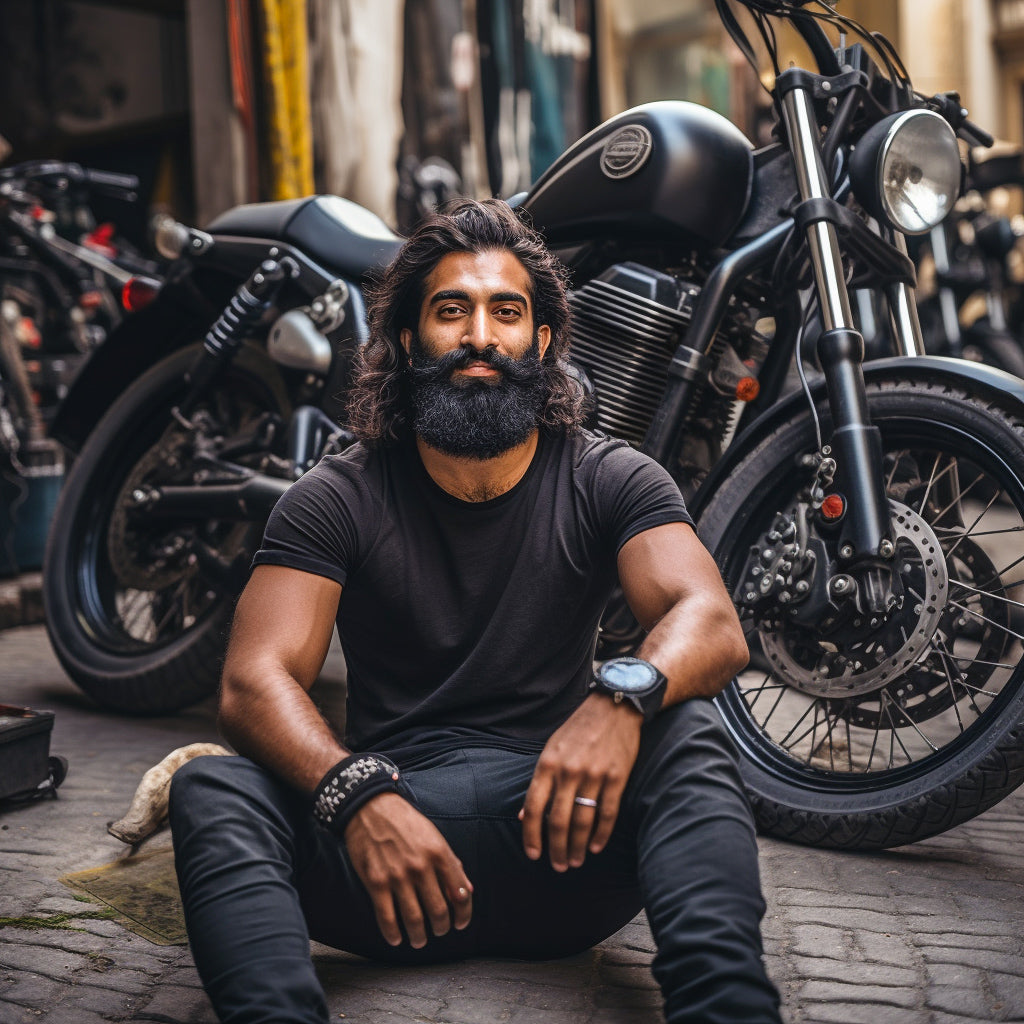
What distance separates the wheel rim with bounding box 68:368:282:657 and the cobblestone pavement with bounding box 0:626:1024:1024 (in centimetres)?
119

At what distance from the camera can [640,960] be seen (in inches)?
90.8

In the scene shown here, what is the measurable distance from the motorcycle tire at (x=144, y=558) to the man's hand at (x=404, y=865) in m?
1.97

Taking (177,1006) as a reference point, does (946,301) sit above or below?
above

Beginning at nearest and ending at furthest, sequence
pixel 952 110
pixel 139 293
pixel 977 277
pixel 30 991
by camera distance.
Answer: pixel 30 991
pixel 952 110
pixel 139 293
pixel 977 277

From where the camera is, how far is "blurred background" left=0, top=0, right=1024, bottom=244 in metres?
7.17

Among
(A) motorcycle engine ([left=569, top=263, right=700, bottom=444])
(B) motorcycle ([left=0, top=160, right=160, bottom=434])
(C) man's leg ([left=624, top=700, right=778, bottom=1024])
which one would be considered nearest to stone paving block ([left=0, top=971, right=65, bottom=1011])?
(C) man's leg ([left=624, top=700, right=778, bottom=1024])

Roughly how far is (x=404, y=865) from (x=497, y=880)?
258 mm

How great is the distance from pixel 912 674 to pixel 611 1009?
1.09 metres

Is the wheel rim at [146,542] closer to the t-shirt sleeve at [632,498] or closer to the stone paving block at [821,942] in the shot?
the t-shirt sleeve at [632,498]

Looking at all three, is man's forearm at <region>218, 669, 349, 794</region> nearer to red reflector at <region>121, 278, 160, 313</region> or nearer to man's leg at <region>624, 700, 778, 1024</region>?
man's leg at <region>624, 700, 778, 1024</region>

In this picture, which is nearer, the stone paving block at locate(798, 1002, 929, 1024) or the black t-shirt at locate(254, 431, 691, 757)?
the stone paving block at locate(798, 1002, 929, 1024)

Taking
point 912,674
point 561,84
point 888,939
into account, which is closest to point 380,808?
point 888,939

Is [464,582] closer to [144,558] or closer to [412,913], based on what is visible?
[412,913]

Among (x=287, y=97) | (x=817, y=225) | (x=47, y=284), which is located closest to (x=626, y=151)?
(x=817, y=225)
